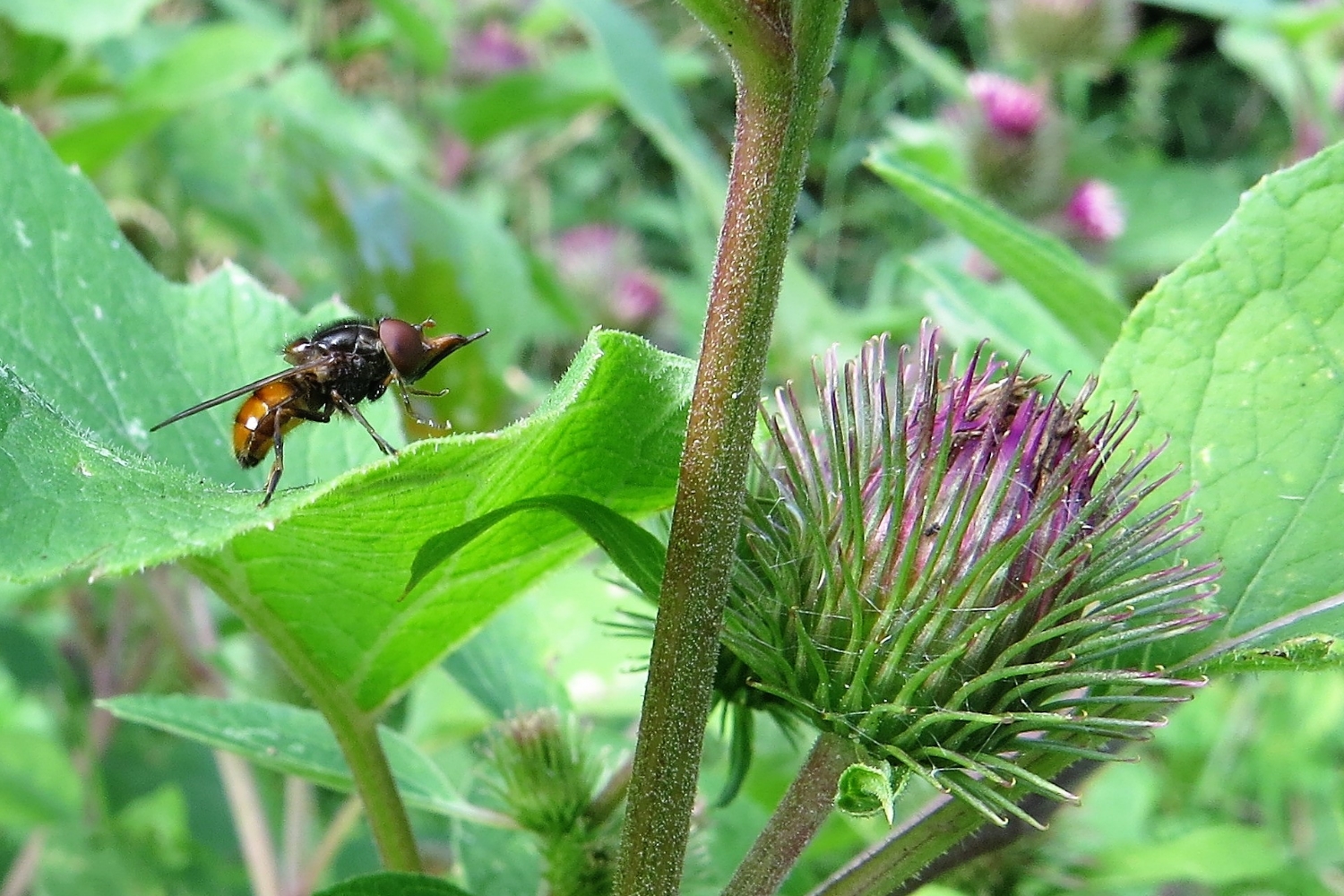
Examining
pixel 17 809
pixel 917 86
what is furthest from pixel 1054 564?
pixel 917 86

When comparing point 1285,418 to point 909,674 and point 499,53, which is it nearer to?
point 909,674

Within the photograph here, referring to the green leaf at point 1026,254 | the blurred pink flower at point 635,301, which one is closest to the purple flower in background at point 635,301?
the blurred pink flower at point 635,301

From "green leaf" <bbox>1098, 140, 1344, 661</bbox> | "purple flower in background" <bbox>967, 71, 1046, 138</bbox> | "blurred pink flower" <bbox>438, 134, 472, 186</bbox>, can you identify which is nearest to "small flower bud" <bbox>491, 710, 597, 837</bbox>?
"green leaf" <bbox>1098, 140, 1344, 661</bbox>

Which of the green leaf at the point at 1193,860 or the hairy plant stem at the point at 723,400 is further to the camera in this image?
the green leaf at the point at 1193,860

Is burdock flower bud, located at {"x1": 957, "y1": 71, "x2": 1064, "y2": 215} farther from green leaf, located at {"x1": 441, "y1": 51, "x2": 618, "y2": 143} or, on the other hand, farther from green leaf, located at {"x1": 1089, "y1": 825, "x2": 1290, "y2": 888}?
green leaf, located at {"x1": 1089, "y1": 825, "x2": 1290, "y2": 888}

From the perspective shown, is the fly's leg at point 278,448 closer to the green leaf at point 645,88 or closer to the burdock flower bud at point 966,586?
the burdock flower bud at point 966,586

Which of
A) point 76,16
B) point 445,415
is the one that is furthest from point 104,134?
point 445,415
